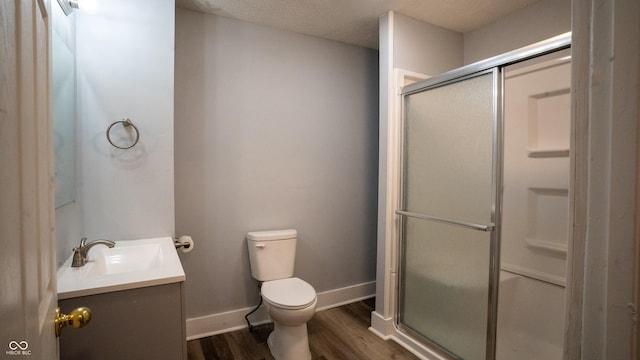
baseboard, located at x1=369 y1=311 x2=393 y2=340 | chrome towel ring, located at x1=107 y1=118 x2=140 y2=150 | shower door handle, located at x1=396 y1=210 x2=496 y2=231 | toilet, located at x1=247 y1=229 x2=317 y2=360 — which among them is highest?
chrome towel ring, located at x1=107 y1=118 x2=140 y2=150

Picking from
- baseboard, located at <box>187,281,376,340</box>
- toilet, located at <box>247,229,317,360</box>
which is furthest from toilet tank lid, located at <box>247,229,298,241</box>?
baseboard, located at <box>187,281,376,340</box>

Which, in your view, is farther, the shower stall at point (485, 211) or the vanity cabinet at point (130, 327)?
the shower stall at point (485, 211)

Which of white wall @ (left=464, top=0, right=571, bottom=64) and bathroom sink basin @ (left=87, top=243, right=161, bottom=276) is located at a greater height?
white wall @ (left=464, top=0, right=571, bottom=64)

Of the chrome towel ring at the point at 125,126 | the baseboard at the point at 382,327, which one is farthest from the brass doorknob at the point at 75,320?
the baseboard at the point at 382,327

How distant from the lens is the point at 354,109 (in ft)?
9.07

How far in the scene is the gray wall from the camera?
2166mm

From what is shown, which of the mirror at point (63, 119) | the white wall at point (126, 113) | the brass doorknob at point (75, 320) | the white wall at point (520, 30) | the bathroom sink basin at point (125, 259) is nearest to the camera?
the brass doorknob at point (75, 320)

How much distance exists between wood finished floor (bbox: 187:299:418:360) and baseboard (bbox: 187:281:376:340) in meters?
0.05

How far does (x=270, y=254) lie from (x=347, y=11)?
70.4 inches

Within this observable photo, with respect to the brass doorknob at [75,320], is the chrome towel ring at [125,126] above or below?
above

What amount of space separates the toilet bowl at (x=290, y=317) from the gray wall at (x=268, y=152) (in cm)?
49

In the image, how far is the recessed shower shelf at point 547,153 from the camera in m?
1.82

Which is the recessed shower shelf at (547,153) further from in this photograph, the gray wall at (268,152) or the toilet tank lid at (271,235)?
the toilet tank lid at (271,235)

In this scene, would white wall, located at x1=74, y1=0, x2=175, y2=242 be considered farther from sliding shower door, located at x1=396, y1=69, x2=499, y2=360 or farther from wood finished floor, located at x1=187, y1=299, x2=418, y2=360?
sliding shower door, located at x1=396, y1=69, x2=499, y2=360
